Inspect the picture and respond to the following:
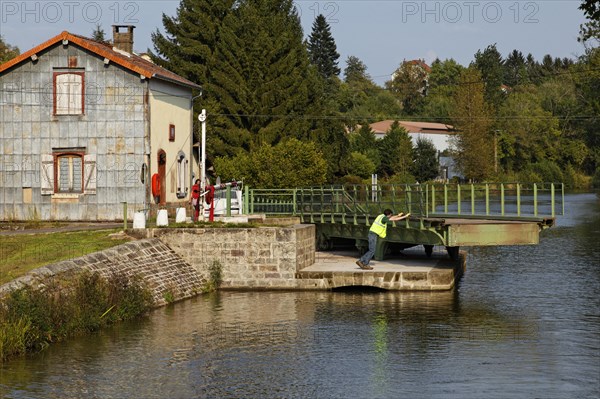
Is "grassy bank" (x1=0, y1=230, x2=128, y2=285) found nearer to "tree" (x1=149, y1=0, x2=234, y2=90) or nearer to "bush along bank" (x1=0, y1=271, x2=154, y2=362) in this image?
"bush along bank" (x1=0, y1=271, x2=154, y2=362)

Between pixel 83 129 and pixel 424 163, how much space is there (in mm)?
68610

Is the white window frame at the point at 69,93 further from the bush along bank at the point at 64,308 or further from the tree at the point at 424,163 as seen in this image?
the tree at the point at 424,163

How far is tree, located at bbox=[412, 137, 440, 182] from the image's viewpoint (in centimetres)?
10550

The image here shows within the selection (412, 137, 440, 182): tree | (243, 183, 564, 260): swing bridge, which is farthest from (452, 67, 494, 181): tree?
(243, 183, 564, 260): swing bridge

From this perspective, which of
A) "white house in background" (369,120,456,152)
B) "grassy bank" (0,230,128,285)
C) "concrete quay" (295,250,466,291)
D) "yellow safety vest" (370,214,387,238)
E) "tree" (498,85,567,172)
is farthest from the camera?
"white house in background" (369,120,456,152)

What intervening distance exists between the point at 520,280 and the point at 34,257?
1697cm

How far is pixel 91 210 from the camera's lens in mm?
40531

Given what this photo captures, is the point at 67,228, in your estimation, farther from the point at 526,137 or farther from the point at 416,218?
the point at 526,137

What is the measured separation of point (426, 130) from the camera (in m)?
138

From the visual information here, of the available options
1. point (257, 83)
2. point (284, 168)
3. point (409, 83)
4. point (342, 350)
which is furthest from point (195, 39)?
point (409, 83)

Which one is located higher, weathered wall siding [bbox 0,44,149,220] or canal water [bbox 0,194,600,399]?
weathered wall siding [bbox 0,44,149,220]

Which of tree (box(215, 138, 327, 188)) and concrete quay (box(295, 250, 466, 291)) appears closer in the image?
concrete quay (box(295, 250, 466, 291))

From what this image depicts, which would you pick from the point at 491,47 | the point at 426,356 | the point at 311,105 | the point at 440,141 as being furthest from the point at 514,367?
the point at 491,47

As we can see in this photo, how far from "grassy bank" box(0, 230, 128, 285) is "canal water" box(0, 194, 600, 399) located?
305cm
